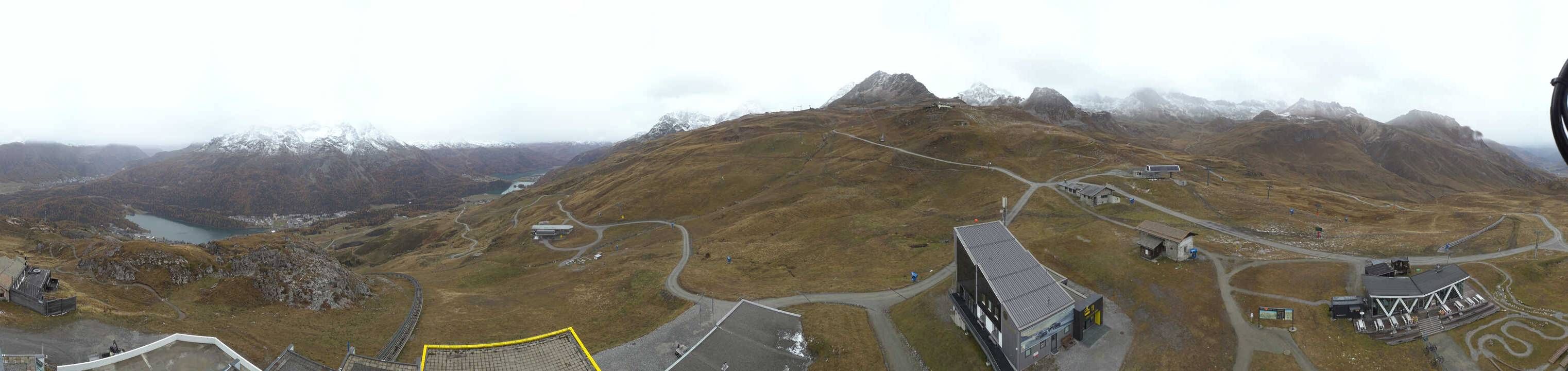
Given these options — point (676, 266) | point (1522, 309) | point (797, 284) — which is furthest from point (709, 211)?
point (1522, 309)

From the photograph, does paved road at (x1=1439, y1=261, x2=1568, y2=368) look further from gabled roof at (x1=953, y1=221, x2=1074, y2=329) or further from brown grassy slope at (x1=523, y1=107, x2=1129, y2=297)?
brown grassy slope at (x1=523, y1=107, x2=1129, y2=297)

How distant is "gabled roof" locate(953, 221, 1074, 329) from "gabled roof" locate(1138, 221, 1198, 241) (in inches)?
673

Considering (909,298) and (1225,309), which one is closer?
(1225,309)

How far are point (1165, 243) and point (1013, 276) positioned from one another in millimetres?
23995

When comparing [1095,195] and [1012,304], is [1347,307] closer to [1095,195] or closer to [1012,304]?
[1012,304]

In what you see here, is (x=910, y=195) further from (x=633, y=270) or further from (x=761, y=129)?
(x=761, y=129)

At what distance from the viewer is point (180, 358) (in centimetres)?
2975

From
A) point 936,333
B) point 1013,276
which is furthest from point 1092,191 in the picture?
point 936,333

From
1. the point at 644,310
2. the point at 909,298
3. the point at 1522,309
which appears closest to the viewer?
the point at 1522,309

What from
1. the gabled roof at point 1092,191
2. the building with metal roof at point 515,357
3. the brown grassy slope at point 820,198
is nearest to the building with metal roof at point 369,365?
the building with metal roof at point 515,357

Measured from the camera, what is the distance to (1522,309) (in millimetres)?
37312

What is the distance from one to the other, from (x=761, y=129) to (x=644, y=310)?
14265 centimetres

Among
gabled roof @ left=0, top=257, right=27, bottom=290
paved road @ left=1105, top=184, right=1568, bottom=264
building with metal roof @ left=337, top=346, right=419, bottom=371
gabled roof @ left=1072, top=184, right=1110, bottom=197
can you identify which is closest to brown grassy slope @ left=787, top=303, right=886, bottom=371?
building with metal roof @ left=337, top=346, right=419, bottom=371

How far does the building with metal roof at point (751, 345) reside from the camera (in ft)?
130
